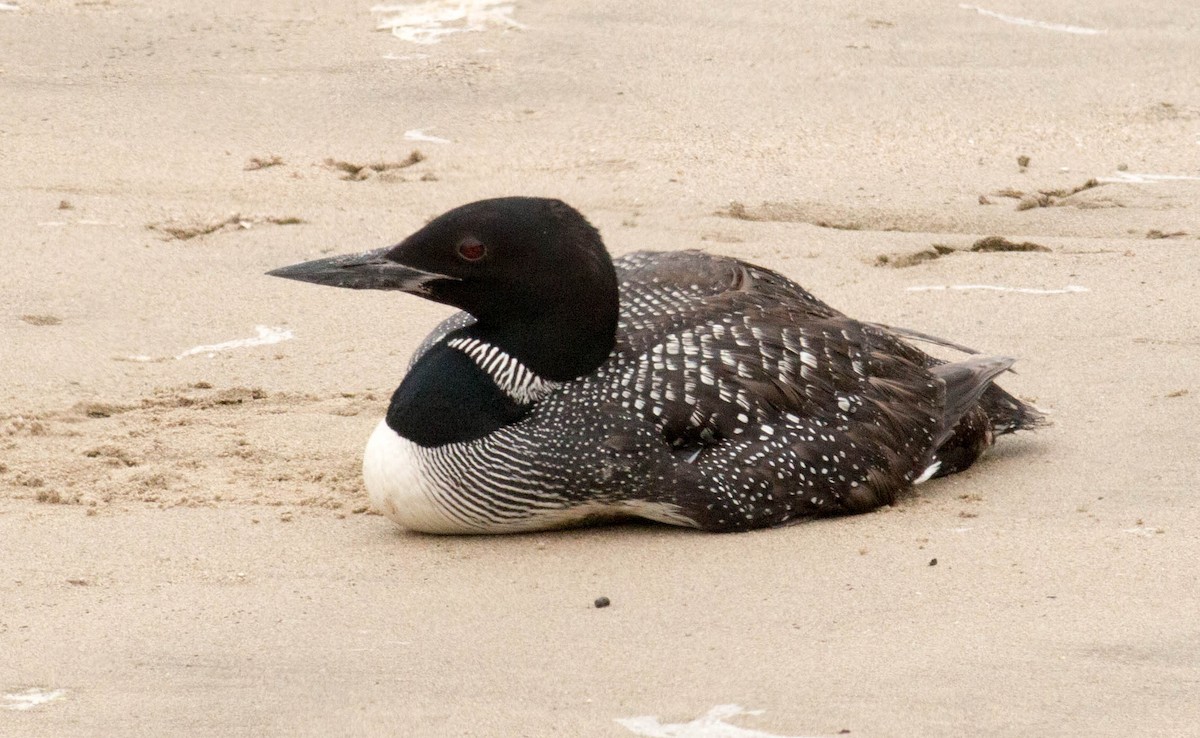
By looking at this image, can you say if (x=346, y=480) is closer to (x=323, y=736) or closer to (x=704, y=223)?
(x=323, y=736)

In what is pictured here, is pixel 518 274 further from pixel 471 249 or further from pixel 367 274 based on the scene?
pixel 367 274

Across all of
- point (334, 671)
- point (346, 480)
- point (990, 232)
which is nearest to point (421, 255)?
point (346, 480)

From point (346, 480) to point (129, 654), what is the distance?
1.45m

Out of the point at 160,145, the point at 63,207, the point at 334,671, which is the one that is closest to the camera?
the point at 334,671

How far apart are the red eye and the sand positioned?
2.61 ft

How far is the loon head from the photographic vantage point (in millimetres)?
4688

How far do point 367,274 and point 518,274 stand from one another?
0.42 m

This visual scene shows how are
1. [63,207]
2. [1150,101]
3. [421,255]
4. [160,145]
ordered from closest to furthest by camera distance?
1. [421,255]
2. [63,207]
3. [160,145]
4. [1150,101]

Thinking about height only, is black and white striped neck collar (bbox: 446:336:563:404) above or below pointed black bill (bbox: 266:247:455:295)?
below

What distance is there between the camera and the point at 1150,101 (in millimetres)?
8898

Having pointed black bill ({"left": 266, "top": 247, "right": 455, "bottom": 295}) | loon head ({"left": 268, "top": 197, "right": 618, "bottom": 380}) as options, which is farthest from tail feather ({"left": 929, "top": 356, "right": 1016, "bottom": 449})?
pointed black bill ({"left": 266, "top": 247, "right": 455, "bottom": 295})

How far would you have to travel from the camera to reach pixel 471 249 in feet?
15.4

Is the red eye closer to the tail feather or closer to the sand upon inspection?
the sand

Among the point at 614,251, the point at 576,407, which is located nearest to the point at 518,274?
the point at 576,407
